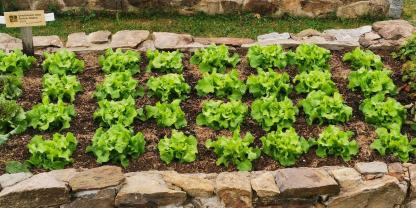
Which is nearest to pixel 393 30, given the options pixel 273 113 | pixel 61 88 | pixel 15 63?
pixel 273 113

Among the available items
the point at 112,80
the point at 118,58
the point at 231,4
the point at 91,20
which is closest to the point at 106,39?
the point at 118,58

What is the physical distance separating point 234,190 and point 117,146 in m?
1.13

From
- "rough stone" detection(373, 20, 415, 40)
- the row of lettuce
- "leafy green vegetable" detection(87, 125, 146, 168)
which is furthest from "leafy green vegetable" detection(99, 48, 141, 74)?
"rough stone" detection(373, 20, 415, 40)

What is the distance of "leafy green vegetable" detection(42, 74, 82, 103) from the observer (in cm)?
649

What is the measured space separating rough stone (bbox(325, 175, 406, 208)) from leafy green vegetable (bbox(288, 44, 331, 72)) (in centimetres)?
210

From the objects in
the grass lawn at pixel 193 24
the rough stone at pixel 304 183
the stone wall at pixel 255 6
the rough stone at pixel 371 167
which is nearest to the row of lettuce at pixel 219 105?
the rough stone at pixel 371 167

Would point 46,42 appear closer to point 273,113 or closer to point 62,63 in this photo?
point 62,63

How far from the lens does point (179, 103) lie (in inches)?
258

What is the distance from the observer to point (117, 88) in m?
6.55

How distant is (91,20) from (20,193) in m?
5.54

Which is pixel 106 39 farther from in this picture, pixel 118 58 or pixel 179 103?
pixel 179 103

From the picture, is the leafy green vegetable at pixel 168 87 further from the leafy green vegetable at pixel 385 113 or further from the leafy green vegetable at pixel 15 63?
the leafy green vegetable at pixel 385 113

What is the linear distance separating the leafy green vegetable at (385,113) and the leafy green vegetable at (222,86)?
134 cm

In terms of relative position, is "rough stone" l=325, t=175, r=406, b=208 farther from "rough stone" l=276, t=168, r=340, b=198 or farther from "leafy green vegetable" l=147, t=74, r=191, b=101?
"leafy green vegetable" l=147, t=74, r=191, b=101
